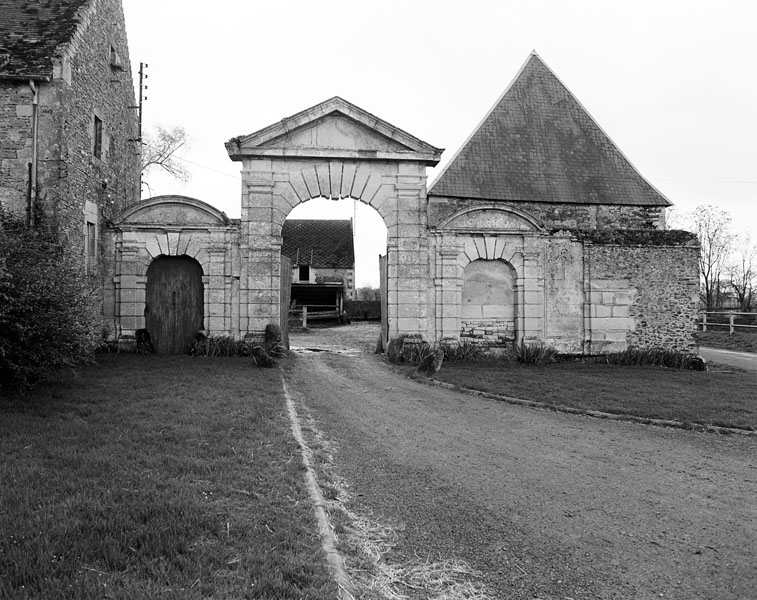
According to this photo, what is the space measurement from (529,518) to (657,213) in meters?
17.0

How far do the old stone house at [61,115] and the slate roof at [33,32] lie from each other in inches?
0.8

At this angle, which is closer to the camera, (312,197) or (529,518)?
(529,518)

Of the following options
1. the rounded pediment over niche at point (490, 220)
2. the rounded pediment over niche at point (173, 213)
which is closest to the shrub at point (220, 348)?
the rounded pediment over niche at point (173, 213)

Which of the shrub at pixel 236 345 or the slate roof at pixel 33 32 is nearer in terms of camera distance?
the slate roof at pixel 33 32

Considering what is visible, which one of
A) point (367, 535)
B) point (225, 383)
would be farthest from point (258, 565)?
point (225, 383)

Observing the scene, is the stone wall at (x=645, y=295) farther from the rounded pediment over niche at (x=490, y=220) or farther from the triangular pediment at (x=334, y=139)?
the triangular pediment at (x=334, y=139)

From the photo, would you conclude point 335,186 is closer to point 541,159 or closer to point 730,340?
point 541,159

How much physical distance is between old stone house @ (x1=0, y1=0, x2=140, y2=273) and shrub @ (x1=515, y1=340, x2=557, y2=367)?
10061 millimetres

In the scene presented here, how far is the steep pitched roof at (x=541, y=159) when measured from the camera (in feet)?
58.5

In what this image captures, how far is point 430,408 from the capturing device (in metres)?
8.16

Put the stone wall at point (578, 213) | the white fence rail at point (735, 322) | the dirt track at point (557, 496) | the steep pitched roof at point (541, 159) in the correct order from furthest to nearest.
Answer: the white fence rail at point (735, 322)
the steep pitched roof at point (541, 159)
the stone wall at point (578, 213)
the dirt track at point (557, 496)

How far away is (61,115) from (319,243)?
26121mm

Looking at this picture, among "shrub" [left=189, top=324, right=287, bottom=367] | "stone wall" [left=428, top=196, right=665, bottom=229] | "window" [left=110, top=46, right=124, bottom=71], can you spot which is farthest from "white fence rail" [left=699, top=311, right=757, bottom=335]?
"window" [left=110, top=46, right=124, bottom=71]

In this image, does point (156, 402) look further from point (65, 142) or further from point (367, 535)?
point (65, 142)
